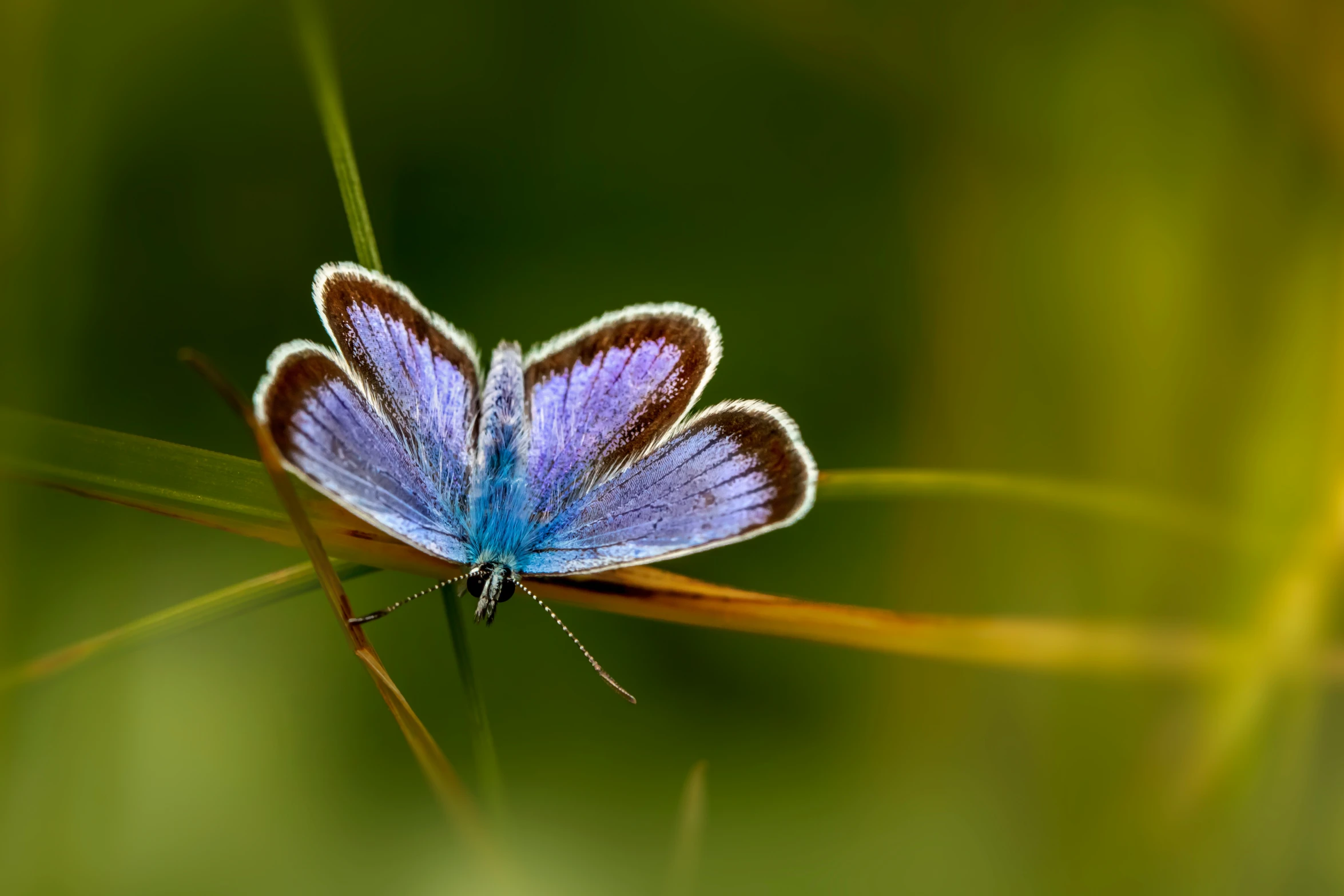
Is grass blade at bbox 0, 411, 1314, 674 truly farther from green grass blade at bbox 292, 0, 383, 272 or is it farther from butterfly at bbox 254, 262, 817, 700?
green grass blade at bbox 292, 0, 383, 272

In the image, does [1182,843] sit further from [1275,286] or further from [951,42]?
[951,42]

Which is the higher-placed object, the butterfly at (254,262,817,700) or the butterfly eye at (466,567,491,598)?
the butterfly at (254,262,817,700)

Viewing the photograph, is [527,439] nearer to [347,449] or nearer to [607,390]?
[607,390]

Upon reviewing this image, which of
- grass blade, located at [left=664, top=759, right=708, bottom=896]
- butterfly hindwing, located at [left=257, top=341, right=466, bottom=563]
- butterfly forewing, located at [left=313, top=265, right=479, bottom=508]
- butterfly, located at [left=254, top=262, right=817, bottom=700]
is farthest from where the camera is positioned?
butterfly forewing, located at [left=313, top=265, right=479, bottom=508]

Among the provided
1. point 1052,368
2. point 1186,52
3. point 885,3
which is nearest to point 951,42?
point 885,3

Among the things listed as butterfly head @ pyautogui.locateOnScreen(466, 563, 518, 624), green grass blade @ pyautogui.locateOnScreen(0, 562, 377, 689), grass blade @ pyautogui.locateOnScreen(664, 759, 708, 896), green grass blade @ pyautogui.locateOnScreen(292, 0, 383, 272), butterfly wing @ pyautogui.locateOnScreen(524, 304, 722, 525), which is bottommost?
grass blade @ pyautogui.locateOnScreen(664, 759, 708, 896)

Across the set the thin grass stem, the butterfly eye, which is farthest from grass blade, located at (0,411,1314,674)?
the thin grass stem

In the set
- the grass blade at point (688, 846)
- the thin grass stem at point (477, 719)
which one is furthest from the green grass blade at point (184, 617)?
the grass blade at point (688, 846)

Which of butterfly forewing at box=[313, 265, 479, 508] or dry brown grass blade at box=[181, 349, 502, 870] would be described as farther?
butterfly forewing at box=[313, 265, 479, 508]

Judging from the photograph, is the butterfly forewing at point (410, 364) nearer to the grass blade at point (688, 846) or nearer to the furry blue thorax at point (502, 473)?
the furry blue thorax at point (502, 473)

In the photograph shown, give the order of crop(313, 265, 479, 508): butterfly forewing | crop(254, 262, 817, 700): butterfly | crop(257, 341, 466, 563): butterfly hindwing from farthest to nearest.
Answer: crop(313, 265, 479, 508): butterfly forewing, crop(254, 262, 817, 700): butterfly, crop(257, 341, 466, 563): butterfly hindwing
